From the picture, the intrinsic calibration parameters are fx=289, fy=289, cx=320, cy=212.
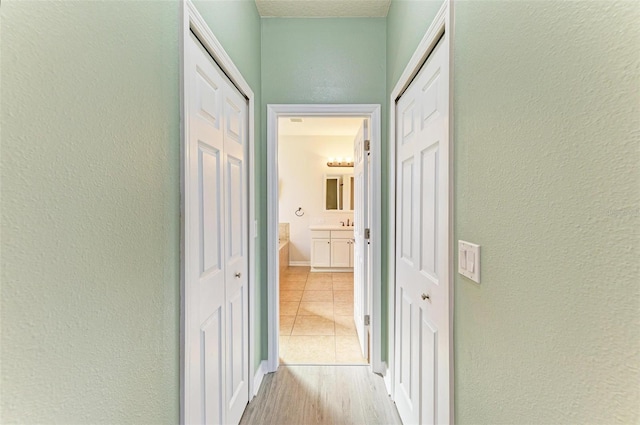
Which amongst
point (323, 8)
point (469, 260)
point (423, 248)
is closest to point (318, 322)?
point (423, 248)

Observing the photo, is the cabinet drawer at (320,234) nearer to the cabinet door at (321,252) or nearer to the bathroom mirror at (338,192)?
the cabinet door at (321,252)

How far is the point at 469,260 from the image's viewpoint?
35.5 inches

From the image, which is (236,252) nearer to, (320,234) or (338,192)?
(320,234)

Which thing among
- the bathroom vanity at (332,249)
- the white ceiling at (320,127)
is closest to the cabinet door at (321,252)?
the bathroom vanity at (332,249)

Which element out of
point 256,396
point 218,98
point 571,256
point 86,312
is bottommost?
point 256,396

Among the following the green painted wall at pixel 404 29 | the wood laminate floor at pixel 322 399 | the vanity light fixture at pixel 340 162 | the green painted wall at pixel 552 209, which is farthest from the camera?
the vanity light fixture at pixel 340 162

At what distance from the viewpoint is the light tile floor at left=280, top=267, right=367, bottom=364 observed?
241 cm

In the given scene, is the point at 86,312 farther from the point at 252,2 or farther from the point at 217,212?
the point at 252,2

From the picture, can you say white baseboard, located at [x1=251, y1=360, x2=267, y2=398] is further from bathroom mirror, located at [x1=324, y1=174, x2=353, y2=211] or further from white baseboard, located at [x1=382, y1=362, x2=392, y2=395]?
bathroom mirror, located at [x1=324, y1=174, x2=353, y2=211]

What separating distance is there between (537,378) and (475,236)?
1.26ft

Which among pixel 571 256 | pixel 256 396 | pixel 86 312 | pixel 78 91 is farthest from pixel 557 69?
pixel 256 396

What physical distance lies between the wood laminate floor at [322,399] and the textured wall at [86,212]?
1.02 m

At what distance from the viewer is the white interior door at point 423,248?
3.53 feet

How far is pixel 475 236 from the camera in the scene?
2.88 feet
